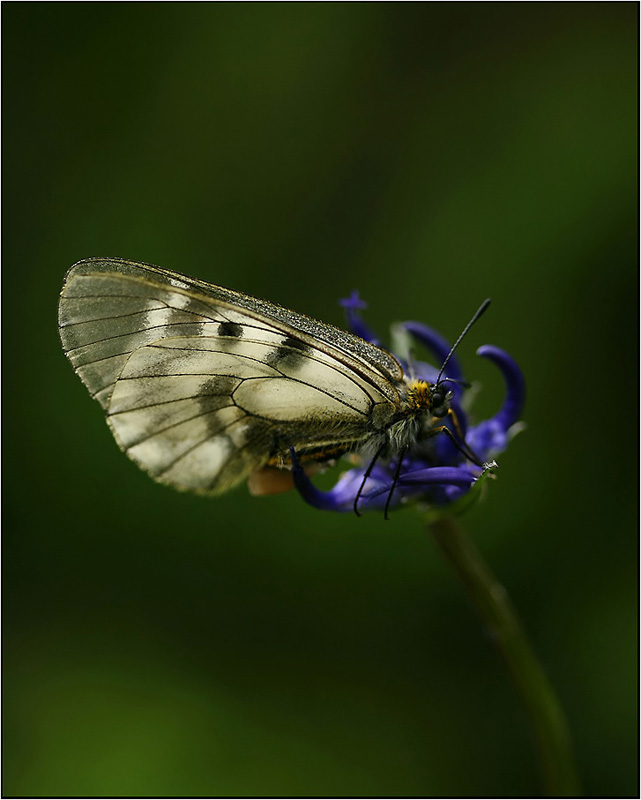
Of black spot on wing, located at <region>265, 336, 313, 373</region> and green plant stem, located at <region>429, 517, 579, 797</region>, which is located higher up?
black spot on wing, located at <region>265, 336, 313, 373</region>

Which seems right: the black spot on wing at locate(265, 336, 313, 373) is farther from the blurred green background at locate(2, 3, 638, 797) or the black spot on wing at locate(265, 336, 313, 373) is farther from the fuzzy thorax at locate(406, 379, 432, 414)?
the blurred green background at locate(2, 3, 638, 797)

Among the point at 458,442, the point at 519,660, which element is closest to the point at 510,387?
the point at 458,442

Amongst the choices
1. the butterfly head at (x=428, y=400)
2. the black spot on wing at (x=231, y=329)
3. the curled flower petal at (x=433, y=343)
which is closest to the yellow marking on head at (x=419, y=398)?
the butterfly head at (x=428, y=400)

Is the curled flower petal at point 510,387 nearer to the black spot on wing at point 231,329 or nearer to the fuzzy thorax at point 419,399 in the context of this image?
the fuzzy thorax at point 419,399

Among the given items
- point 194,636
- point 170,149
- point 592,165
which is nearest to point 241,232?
point 170,149

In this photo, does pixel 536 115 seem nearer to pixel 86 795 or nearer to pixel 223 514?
pixel 223 514

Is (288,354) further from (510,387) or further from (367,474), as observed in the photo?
(510,387)

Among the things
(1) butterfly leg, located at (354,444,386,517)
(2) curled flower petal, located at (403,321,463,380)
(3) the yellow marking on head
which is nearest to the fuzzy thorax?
(3) the yellow marking on head
